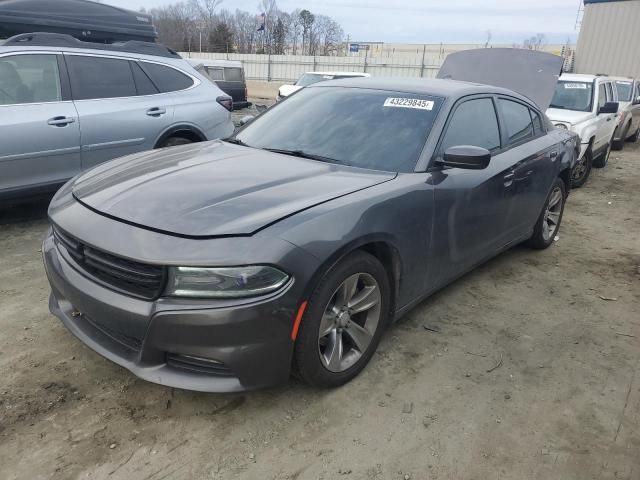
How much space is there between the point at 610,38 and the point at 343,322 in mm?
22216

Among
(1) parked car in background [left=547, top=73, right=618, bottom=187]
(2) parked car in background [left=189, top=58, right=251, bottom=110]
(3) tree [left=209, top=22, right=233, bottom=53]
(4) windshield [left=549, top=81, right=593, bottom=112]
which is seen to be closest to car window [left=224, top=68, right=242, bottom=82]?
(2) parked car in background [left=189, top=58, right=251, bottom=110]

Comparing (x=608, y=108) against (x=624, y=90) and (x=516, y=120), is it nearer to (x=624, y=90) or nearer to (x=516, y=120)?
(x=624, y=90)

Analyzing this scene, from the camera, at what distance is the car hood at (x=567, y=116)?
782 cm

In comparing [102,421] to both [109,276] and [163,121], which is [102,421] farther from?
[163,121]

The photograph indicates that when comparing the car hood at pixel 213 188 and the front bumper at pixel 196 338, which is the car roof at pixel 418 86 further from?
the front bumper at pixel 196 338

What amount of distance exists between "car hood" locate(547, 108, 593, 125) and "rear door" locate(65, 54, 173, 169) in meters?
5.83

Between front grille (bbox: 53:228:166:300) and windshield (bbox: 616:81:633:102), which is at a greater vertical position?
windshield (bbox: 616:81:633:102)

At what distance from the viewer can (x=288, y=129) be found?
139 inches

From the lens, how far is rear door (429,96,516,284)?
317cm

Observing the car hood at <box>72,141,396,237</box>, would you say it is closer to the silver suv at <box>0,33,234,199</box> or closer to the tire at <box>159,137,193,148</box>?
the silver suv at <box>0,33,234,199</box>

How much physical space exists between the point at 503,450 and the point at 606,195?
680 centimetres

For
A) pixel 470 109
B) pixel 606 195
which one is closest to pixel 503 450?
pixel 470 109

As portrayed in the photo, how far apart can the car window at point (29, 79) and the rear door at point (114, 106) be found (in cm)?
17

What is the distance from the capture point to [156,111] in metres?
5.49
